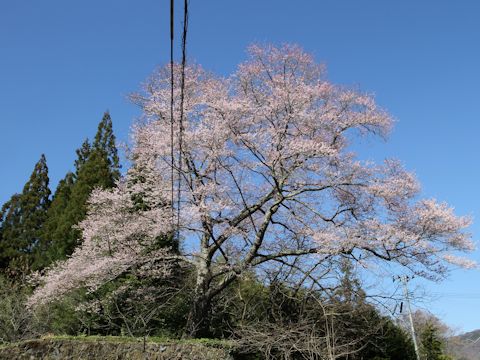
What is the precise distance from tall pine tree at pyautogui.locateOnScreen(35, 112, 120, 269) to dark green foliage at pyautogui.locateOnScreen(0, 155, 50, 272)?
93cm

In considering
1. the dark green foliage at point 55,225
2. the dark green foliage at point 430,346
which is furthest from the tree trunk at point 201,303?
the dark green foliage at point 430,346

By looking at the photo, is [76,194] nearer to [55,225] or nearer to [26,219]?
[55,225]

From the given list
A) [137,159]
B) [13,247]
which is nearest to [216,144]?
[137,159]

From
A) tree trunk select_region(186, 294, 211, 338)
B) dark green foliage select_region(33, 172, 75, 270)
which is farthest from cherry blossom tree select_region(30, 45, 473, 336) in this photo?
dark green foliage select_region(33, 172, 75, 270)

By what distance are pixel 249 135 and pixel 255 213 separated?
225cm

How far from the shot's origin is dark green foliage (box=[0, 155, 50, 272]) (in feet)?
71.8

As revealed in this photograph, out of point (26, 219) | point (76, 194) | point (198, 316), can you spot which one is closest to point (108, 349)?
point (198, 316)

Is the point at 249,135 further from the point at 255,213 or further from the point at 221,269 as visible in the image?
the point at 221,269

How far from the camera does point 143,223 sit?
1175 cm

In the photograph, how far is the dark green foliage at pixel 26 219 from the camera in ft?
71.8

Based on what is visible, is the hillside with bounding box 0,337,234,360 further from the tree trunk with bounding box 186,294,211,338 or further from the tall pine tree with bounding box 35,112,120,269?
the tall pine tree with bounding box 35,112,120,269

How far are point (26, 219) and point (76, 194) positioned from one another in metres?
5.22

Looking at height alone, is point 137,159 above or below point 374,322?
above

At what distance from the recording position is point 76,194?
1981cm
